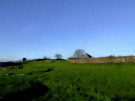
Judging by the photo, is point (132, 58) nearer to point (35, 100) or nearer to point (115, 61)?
point (115, 61)

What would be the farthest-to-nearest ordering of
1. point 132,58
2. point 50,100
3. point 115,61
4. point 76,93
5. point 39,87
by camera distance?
point 115,61
point 132,58
point 39,87
point 76,93
point 50,100

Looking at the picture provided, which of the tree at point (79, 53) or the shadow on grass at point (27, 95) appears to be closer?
the shadow on grass at point (27, 95)

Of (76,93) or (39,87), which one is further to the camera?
(39,87)

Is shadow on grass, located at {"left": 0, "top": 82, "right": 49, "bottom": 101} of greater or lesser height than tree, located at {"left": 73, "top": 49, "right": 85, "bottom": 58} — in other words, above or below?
below

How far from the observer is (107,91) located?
7.96m

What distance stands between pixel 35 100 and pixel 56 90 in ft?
6.77

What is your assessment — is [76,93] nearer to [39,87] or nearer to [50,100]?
[50,100]

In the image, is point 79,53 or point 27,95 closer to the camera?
point 27,95

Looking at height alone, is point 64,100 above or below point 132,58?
below

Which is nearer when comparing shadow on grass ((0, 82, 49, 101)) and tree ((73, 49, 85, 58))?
shadow on grass ((0, 82, 49, 101))

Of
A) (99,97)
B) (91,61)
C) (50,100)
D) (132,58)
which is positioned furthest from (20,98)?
(91,61)

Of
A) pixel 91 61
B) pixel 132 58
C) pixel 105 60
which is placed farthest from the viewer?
pixel 91 61

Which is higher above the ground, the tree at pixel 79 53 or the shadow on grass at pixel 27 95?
the tree at pixel 79 53

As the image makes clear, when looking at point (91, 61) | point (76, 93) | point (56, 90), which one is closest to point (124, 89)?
point (76, 93)
